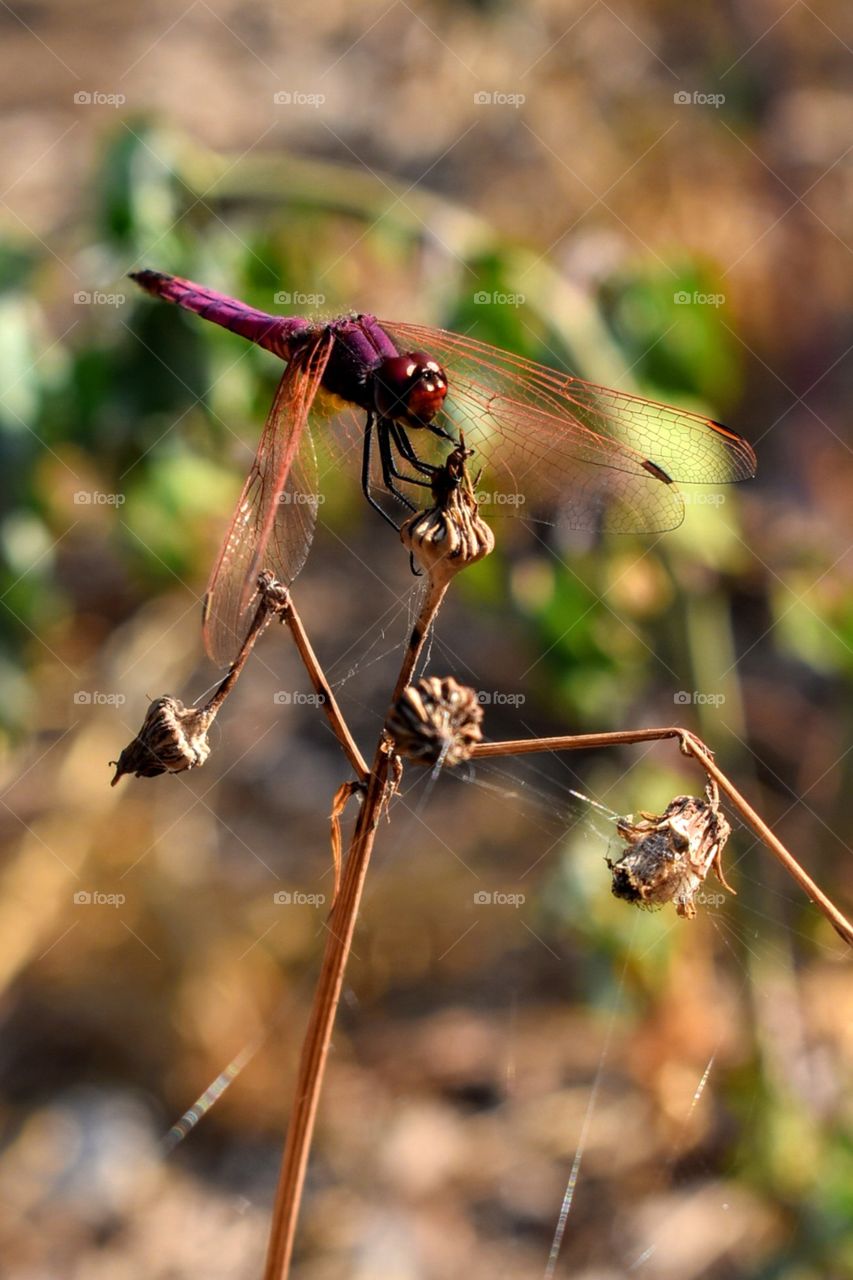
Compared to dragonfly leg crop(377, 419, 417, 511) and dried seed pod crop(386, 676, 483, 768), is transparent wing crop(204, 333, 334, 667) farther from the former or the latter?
dried seed pod crop(386, 676, 483, 768)

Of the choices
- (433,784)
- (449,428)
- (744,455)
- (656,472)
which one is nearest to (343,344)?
(449,428)

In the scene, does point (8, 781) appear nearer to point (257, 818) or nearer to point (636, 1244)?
point (257, 818)

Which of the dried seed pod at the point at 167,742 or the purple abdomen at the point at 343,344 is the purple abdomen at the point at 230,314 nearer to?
the purple abdomen at the point at 343,344

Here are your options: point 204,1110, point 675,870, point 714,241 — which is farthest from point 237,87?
point 675,870

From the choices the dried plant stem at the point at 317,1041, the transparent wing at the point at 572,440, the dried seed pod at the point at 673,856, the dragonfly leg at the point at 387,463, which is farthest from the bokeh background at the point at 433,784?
the dried plant stem at the point at 317,1041

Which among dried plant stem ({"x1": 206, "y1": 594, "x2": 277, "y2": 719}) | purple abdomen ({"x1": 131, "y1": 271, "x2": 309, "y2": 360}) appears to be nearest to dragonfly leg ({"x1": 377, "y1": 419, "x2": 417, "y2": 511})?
purple abdomen ({"x1": 131, "y1": 271, "x2": 309, "y2": 360})

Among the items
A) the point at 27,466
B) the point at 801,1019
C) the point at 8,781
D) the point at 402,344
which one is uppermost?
the point at 402,344

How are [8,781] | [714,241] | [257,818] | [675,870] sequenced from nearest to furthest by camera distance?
[675,870], [8,781], [257,818], [714,241]

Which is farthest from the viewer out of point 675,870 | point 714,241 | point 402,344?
point 714,241
